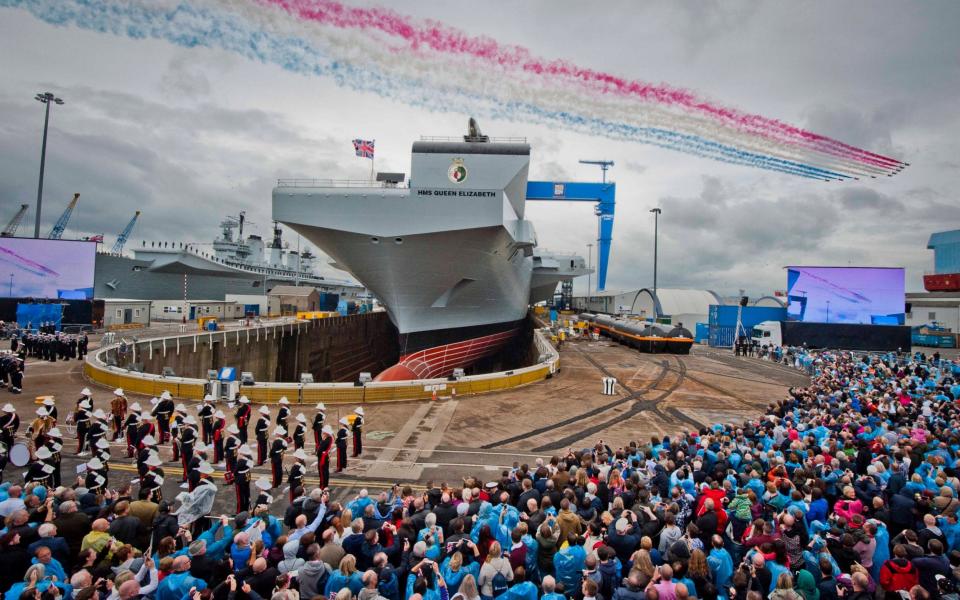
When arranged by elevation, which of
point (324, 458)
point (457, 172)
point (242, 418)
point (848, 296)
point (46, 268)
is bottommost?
point (324, 458)

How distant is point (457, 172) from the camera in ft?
61.2

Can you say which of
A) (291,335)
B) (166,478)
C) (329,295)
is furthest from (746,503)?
(329,295)

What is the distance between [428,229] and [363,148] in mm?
6547

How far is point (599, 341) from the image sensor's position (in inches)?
1651

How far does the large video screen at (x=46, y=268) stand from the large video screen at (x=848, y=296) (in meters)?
61.6

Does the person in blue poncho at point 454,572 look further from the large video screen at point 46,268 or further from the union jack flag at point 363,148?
the large video screen at point 46,268

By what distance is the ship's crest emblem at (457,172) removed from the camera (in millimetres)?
18609

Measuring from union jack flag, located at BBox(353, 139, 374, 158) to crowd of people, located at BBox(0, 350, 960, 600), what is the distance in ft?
54.8

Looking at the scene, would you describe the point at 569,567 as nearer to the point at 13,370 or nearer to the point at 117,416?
the point at 117,416

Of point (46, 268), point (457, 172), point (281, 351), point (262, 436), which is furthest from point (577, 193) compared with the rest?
point (46, 268)

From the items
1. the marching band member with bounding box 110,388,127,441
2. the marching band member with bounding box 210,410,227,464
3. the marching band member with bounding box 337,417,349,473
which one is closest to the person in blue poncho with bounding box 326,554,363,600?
the marching band member with bounding box 337,417,349,473

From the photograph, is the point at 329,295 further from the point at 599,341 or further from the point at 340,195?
the point at 340,195

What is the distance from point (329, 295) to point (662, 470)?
2485 inches

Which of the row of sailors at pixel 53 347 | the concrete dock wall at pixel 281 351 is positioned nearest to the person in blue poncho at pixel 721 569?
the concrete dock wall at pixel 281 351
